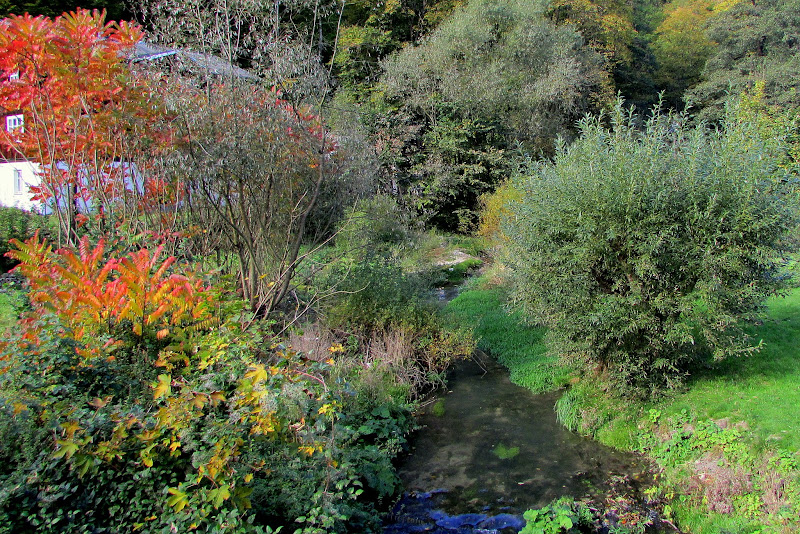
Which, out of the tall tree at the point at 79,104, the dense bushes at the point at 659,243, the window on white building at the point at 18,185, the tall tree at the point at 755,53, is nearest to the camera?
the tall tree at the point at 79,104

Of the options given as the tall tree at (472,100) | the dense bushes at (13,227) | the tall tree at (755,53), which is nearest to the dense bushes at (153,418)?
the dense bushes at (13,227)

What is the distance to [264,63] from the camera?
7.70 meters

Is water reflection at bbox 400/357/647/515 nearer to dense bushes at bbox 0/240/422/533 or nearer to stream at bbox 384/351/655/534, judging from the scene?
stream at bbox 384/351/655/534

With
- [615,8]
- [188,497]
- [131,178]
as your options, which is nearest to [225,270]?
[131,178]

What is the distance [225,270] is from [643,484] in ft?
18.6

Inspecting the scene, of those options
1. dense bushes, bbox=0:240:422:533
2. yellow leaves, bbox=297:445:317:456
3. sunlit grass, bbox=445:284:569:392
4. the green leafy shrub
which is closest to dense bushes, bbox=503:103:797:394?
sunlit grass, bbox=445:284:569:392

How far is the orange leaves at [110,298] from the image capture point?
453cm

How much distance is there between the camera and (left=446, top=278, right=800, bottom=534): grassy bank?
492 centimetres

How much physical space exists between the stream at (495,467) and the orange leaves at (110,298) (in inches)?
113

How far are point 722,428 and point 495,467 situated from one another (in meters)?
2.48

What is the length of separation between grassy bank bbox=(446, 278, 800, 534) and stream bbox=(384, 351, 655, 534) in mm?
355

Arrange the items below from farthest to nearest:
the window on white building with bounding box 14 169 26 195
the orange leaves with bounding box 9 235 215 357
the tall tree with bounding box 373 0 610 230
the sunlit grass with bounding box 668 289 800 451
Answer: the tall tree with bounding box 373 0 610 230 → the window on white building with bounding box 14 169 26 195 → the sunlit grass with bounding box 668 289 800 451 → the orange leaves with bounding box 9 235 215 357

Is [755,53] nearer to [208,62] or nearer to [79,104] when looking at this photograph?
[208,62]

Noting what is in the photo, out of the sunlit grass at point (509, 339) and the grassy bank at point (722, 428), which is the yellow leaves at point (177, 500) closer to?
the grassy bank at point (722, 428)
